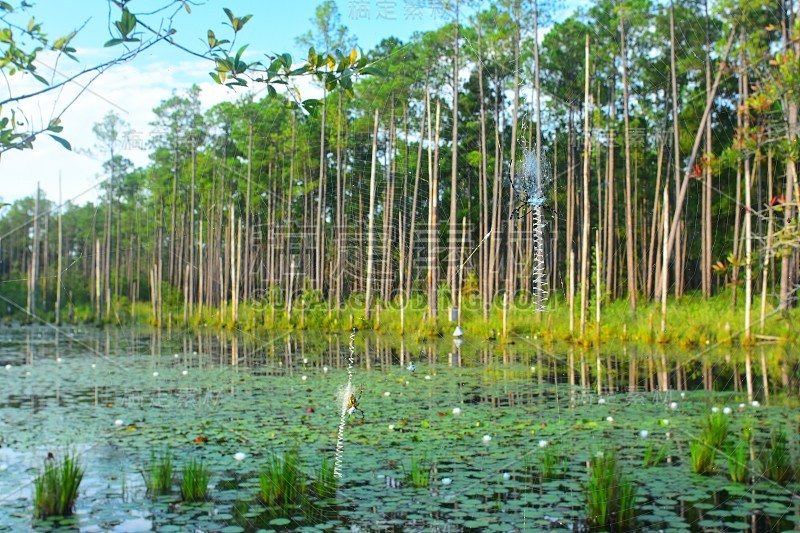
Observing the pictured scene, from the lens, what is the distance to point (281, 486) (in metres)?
4.30

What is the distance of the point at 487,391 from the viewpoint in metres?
8.06

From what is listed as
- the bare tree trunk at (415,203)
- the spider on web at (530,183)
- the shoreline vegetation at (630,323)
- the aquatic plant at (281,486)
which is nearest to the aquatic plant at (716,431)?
the spider on web at (530,183)

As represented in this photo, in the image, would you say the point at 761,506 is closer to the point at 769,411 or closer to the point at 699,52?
the point at 769,411

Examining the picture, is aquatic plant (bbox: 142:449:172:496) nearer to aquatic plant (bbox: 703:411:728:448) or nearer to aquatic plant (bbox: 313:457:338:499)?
aquatic plant (bbox: 313:457:338:499)

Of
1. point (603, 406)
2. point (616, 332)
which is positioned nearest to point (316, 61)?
point (603, 406)

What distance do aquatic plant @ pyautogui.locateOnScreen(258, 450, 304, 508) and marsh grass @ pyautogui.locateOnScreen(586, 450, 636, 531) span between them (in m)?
1.75

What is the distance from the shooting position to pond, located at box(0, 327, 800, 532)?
4.08m

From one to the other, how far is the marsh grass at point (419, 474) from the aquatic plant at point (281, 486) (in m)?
0.71

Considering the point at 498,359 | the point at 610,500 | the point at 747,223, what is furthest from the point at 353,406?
the point at 747,223

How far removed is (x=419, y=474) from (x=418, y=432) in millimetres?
1483

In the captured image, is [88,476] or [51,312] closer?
[88,476]

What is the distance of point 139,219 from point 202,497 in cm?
252

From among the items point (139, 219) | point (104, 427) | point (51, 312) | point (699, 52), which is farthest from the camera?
point (51, 312)

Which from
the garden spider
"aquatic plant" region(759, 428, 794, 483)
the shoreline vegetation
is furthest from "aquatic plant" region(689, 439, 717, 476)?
the shoreline vegetation
